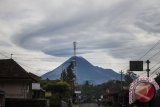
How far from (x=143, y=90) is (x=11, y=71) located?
47158mm

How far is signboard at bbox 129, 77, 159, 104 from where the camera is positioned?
5409 millimetres

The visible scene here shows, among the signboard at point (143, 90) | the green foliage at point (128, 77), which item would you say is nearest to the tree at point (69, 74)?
the green foliage at point (128, 77)

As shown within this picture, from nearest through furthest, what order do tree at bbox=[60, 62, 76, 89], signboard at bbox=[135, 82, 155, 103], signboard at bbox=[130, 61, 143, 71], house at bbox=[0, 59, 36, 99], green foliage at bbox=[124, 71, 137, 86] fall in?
signboard at bbox=[135, 82, 155, 103] < house at bbox=[0, 59, 36, 99] < signboard at bbox=[130, 61, 143, 71] < tree at bbox=[60, 62, 76, 89] < green foliage at bbox=[124, 71, 137, 86]

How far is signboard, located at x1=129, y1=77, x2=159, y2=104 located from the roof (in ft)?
→ 149

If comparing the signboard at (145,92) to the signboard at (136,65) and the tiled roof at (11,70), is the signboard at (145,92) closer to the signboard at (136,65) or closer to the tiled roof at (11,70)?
the tiled roof at (11,70)

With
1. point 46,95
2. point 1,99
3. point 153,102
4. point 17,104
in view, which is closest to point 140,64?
point 46,95

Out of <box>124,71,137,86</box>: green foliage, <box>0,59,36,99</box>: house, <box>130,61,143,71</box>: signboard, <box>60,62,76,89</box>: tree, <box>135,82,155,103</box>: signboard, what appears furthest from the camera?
<box>124,71,137,86</box>: green foliage

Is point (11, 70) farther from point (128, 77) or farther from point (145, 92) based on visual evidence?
point (128, 77)

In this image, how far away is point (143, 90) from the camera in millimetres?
5461

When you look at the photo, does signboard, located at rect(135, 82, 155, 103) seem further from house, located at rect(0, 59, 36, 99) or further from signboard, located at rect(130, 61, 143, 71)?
signboard, located at rect(130, 61, 143, 71)

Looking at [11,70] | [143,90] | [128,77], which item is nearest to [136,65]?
[11,70]

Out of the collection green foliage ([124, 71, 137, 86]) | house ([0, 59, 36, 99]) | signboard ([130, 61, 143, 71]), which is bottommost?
green foliage ([124, 71, 137, 86])

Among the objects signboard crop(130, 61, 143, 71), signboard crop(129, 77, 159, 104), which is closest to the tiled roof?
signboard crop(130, 61, 143, 71)

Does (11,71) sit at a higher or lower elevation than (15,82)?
higher
